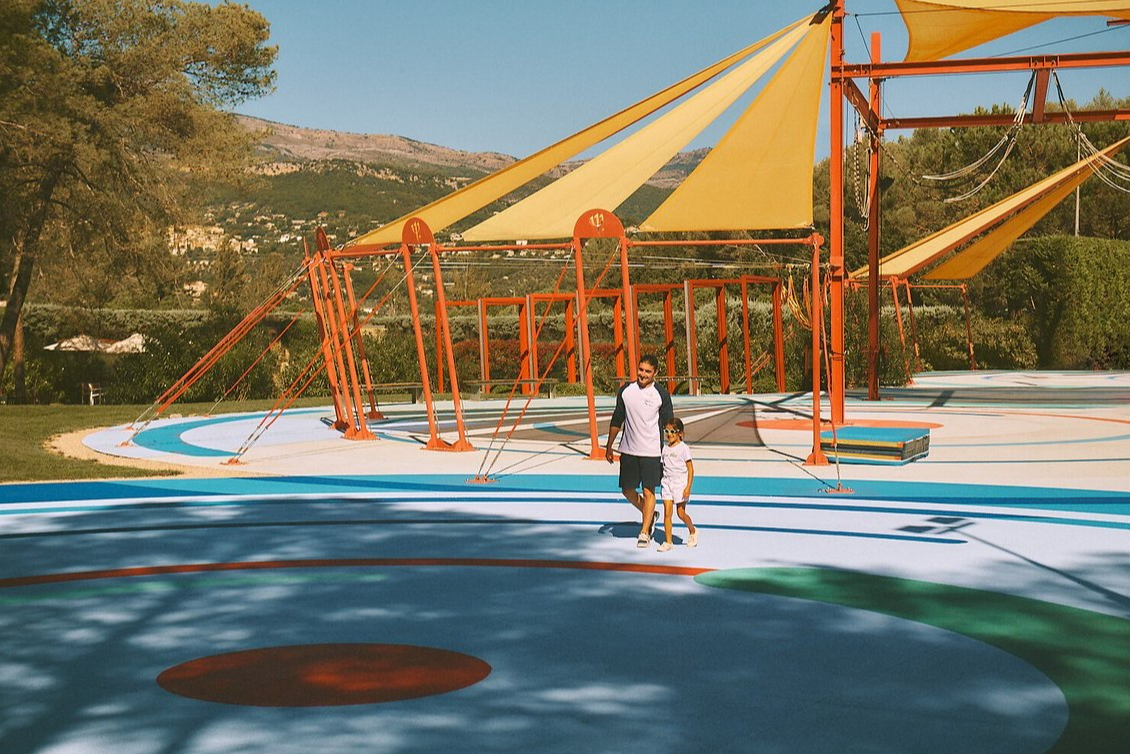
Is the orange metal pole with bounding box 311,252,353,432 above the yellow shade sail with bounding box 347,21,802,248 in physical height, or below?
below

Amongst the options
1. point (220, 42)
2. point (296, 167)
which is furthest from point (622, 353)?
point (296, 167)

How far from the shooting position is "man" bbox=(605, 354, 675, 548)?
31.4ft

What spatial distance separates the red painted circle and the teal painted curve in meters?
2.51

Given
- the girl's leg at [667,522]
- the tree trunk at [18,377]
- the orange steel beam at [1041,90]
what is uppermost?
the orange steel beam at [1041,90]

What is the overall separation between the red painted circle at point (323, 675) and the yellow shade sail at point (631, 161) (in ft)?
34.9

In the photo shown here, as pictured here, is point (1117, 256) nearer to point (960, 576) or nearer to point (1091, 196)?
point (1091, 196)

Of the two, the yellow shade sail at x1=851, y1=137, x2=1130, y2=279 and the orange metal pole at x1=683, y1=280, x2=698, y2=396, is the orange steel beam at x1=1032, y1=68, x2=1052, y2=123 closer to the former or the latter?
the yellow shade sail at x1=851, y1=137, x2=1130, y2=279

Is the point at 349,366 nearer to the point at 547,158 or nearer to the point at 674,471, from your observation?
the point at 547,158

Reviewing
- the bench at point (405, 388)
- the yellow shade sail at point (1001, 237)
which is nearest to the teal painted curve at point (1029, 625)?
the bench at point (405, 388)

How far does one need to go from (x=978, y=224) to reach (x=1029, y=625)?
842 inches

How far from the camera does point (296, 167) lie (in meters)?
107

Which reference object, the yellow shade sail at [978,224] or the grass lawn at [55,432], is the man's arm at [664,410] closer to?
the grass lawn at [55,432]

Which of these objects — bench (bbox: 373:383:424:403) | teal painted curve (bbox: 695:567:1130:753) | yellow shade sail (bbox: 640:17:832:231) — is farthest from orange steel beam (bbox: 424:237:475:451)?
teal painted curve (bbox: 695:567:1130:753)

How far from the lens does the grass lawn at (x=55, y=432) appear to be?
1530 centimetres
